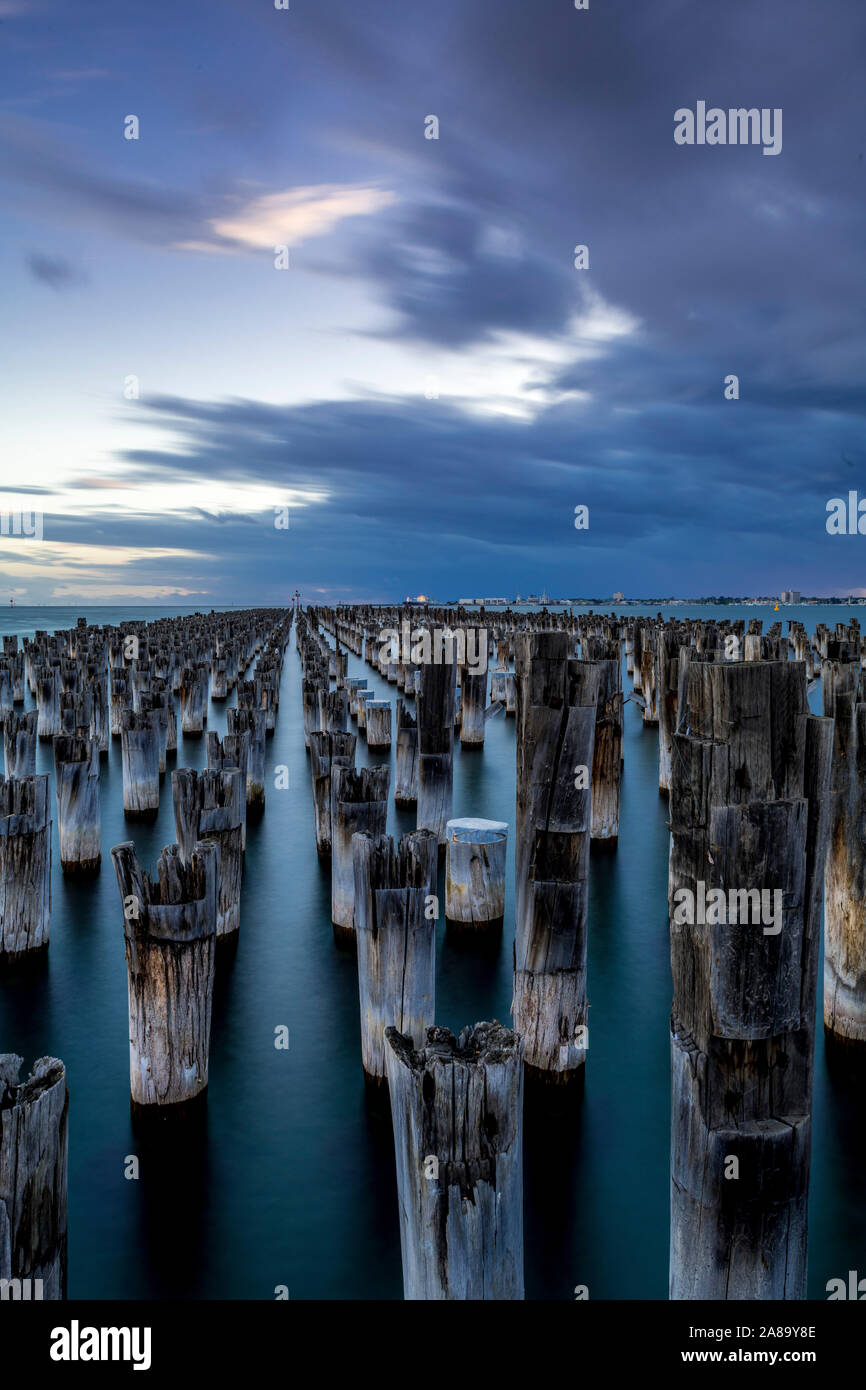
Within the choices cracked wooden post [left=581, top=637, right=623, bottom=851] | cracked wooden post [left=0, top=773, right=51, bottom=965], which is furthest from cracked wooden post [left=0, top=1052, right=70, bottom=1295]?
cracked wooden post [left=581, top=637, right=623, bottom=851]

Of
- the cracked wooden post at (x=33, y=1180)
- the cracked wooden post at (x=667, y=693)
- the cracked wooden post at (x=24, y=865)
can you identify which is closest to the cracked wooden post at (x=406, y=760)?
the cracked wooden post at (x=667, y=693)

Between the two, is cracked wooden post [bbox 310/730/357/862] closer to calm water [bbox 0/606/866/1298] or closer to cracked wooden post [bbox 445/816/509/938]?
calm water [bbox 0/606/866/1298]

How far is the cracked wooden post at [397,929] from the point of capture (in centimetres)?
530

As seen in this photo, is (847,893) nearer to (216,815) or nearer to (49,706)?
(216,815)

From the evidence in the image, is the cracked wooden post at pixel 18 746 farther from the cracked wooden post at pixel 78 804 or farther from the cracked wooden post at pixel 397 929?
the cracked wooden post at pixel 397 929

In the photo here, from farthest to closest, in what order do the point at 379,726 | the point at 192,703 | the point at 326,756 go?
the point at 192,703
the point at 379,726
the point at 326,756

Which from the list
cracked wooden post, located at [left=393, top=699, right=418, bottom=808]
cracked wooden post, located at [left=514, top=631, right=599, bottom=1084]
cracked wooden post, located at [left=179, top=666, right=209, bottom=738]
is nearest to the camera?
cracked wooden post, located at [left=514, top=631, right=599, bottom=1084]

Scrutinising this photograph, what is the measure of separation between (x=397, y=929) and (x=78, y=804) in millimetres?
5943

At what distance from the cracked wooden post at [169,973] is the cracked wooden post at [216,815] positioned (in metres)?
2.15

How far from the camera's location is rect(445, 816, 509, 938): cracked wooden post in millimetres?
8328

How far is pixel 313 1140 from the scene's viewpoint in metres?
5.82

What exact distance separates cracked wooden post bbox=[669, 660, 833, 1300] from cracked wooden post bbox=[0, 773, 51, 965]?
5.54 meters

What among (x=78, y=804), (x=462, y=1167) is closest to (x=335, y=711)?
(x=78, y=804)
